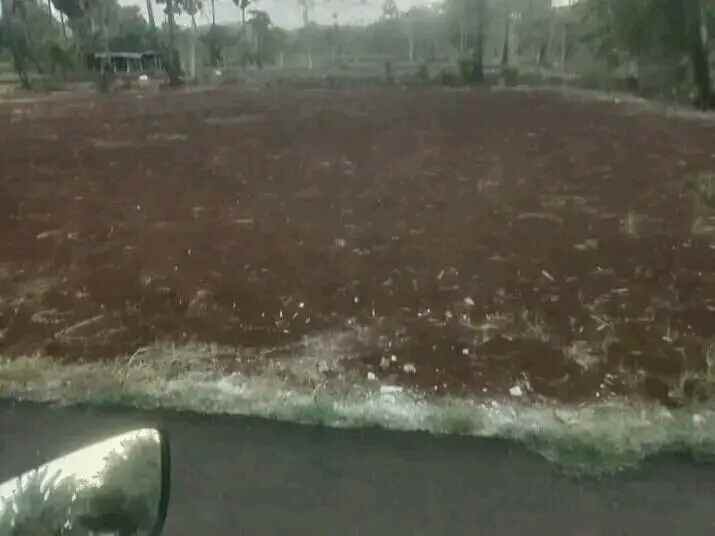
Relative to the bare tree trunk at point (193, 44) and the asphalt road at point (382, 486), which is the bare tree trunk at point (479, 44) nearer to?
the bare tree trunk at point (193, 44)

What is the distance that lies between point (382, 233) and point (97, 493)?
2.34 ft

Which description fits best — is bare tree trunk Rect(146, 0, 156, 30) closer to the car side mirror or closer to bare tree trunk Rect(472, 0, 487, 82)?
bare tree trunk Rect(472, 0, 487, 82)

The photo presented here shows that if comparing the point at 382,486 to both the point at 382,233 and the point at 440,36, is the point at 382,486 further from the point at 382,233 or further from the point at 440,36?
the point at 440,36

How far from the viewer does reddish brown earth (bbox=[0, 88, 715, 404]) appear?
3.53 feet

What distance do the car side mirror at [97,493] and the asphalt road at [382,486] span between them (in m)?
0.06

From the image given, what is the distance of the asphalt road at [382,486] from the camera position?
30.6 inches

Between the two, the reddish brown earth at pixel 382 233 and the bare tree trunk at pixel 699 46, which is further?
the bare tree trunk at pixel 699 46

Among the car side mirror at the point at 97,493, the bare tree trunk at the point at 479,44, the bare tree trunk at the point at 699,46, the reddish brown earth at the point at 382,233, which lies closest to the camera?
the car side mirror at the point at 97,493

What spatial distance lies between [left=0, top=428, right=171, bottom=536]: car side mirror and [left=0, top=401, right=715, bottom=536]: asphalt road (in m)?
0.06

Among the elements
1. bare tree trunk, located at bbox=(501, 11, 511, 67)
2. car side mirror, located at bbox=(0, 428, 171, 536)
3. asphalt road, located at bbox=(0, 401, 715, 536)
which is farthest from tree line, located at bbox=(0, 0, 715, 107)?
car side mirror, located at bbox=(0, 428, 171, 536)

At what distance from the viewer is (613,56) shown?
5.15 ft

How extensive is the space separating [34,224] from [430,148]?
29.8 inches

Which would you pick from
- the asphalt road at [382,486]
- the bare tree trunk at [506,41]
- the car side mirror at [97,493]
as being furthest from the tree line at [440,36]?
the car side mirror at [97,493]

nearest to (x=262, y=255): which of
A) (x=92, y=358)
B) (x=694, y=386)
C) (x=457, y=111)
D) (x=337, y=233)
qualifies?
(x=337, y=233)
